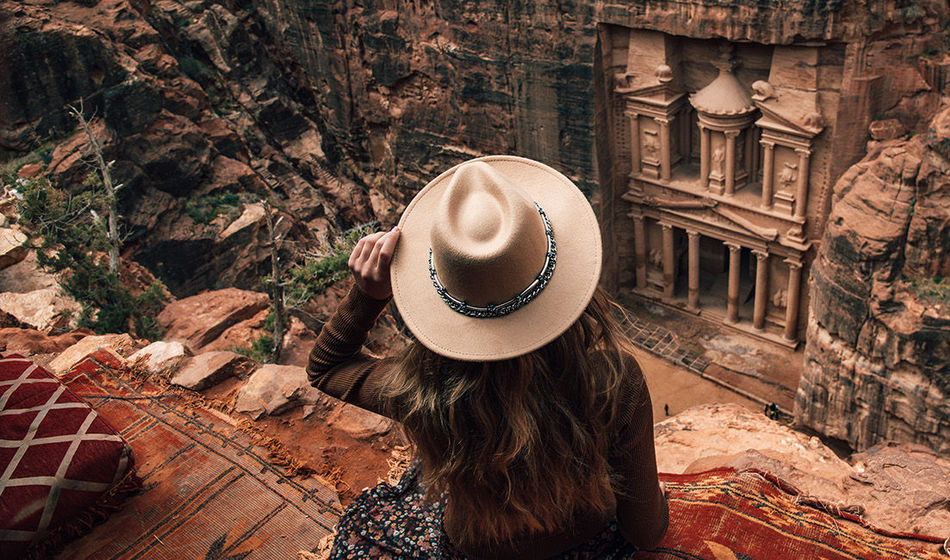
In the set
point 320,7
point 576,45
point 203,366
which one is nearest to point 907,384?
point 576,45

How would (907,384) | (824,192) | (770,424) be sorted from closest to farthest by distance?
1. (770,424)
2. (907,384)
3. (824,192)

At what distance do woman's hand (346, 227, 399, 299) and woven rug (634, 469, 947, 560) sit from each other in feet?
6.66

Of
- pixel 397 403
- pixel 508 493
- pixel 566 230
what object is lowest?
pixel 508 493

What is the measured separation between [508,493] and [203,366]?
4.58 metres

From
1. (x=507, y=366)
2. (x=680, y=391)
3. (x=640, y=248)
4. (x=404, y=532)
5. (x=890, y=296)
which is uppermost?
(x=507, y=366)

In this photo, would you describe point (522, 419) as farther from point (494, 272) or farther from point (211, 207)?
point (211, 207)

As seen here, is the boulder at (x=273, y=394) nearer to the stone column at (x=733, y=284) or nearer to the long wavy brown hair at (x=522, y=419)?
the long wavy brown hair at (x=522, y=419)

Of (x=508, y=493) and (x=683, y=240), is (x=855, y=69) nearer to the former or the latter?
(x=683, y=240)

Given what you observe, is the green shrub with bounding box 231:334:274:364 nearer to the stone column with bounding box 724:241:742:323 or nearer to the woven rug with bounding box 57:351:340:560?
the woven rug with bounding box 57:351:340:560

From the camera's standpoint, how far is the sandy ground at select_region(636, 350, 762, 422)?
19.0 metres

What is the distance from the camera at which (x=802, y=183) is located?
17.9 metres

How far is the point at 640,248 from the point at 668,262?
92 cm

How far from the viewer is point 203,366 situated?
7.28 m

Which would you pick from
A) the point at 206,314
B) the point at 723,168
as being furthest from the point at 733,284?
the point at 206,314
